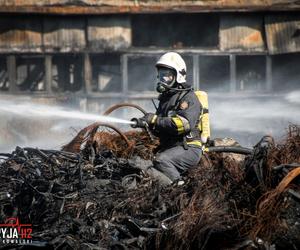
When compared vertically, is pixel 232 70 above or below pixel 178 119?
above

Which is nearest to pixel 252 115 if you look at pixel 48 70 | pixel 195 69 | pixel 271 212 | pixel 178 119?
pixel 195 69

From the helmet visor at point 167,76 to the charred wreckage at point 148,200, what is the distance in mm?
1047

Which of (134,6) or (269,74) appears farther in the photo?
(269,74)

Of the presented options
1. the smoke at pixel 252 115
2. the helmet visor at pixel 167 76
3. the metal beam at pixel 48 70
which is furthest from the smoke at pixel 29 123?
the helmet visor at pixel 167 76

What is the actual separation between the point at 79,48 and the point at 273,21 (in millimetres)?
5779

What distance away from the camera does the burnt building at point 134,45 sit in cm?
1911

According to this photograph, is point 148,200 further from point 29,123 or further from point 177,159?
point 29,123

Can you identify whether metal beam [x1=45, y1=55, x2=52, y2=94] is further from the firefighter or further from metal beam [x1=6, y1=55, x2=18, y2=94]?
the firefighter

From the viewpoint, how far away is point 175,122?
28.8ft

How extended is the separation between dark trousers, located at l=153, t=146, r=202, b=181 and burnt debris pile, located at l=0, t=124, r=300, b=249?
17cm

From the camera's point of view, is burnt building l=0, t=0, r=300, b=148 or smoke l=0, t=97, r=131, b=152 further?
burnt building l=0, t=0, r=300, b=148

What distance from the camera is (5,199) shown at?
8.52m

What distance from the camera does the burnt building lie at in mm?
19109

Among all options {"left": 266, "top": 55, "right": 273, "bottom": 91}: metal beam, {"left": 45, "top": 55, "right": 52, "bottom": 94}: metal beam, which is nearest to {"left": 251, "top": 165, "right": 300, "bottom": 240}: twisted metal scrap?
{"left": 266, "top": 55, "right": 273, "bottom": 91}: metal beam
